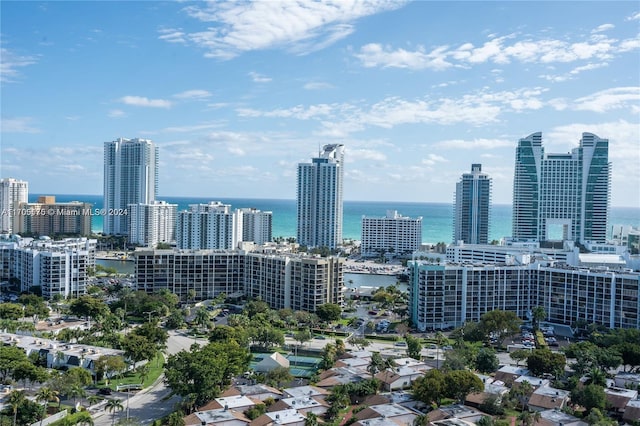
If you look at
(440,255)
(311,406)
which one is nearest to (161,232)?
(440,255)

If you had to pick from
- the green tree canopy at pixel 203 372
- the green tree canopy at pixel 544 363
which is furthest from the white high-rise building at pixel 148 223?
the green tree canopy at pixel 544 363

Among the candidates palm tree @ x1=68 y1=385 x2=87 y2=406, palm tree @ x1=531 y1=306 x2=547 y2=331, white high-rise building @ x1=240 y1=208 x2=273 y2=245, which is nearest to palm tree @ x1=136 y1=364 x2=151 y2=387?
palm tree @ x1=68 y1=385 x2=87 y2=406

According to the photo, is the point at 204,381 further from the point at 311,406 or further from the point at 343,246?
the point at 343,246

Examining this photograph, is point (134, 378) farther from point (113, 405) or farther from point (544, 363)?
point (544, 363)

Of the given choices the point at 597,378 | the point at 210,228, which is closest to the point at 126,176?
the point at 210,228

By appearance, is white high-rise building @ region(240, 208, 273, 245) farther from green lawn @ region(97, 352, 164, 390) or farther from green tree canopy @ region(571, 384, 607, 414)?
green tree canopy @ region(571, 384, 607, 414)

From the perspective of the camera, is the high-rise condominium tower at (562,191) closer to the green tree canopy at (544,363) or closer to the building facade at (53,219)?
the green tree canopy at (544,363)

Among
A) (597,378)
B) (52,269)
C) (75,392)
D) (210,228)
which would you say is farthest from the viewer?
(210,228)
